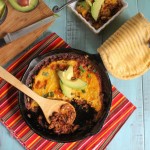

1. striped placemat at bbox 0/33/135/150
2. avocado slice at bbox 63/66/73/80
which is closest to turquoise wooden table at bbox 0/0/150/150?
striped placemat at bbox 0/33/135/150

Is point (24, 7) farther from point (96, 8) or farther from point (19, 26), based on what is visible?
point (96, 8)

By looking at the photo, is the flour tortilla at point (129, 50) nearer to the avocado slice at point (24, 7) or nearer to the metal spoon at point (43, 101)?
the metal spoon at point (43, 101)

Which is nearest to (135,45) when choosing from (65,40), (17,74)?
(65,40)

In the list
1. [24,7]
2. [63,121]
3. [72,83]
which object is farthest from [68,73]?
[24,7]

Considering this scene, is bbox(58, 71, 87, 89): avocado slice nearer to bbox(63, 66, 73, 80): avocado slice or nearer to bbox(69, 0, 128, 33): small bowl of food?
bbox(63, 66, 73, 80): avocado slice

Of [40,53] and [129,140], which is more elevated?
[40,53]

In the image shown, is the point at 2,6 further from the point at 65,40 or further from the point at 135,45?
the point at 135,45
